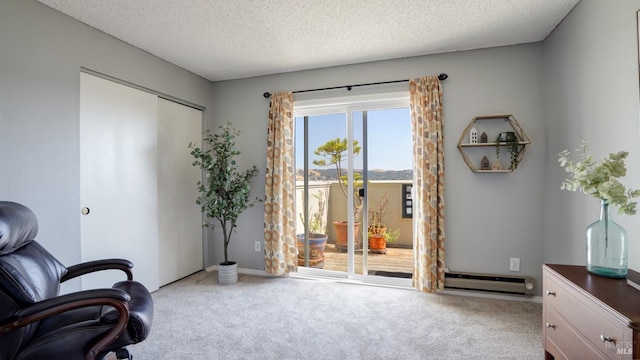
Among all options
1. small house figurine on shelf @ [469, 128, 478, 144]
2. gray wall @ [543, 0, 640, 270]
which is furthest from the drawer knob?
small house figurine on shelf @ [469, 128, 478, 144]

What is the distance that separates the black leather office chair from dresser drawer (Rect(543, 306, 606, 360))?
2.11 m

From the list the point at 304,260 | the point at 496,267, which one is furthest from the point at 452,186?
the point at 304,260

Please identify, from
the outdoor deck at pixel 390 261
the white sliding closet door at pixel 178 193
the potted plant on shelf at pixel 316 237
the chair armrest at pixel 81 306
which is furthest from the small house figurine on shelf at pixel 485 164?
the white sliding closet door at pixel 178 193

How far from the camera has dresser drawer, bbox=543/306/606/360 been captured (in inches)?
50.6

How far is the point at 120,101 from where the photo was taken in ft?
9.10

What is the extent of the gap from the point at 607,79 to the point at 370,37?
1729mm

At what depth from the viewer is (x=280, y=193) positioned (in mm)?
3479

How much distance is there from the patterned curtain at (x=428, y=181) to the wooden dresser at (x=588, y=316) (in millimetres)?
1241

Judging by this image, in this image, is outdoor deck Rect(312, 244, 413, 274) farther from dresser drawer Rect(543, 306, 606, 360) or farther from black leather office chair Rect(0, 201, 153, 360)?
black leather office chair Rect(0, 201, 153, 360)

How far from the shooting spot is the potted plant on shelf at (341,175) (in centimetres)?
341

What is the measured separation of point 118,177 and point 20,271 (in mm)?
1375

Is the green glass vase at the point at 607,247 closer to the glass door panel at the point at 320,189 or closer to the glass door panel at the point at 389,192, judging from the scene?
the glass door panel at the point at 389,192

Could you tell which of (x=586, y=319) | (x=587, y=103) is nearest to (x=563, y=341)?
(x=586, y=319)

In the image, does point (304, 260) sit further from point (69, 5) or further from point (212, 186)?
point (69, 5)
